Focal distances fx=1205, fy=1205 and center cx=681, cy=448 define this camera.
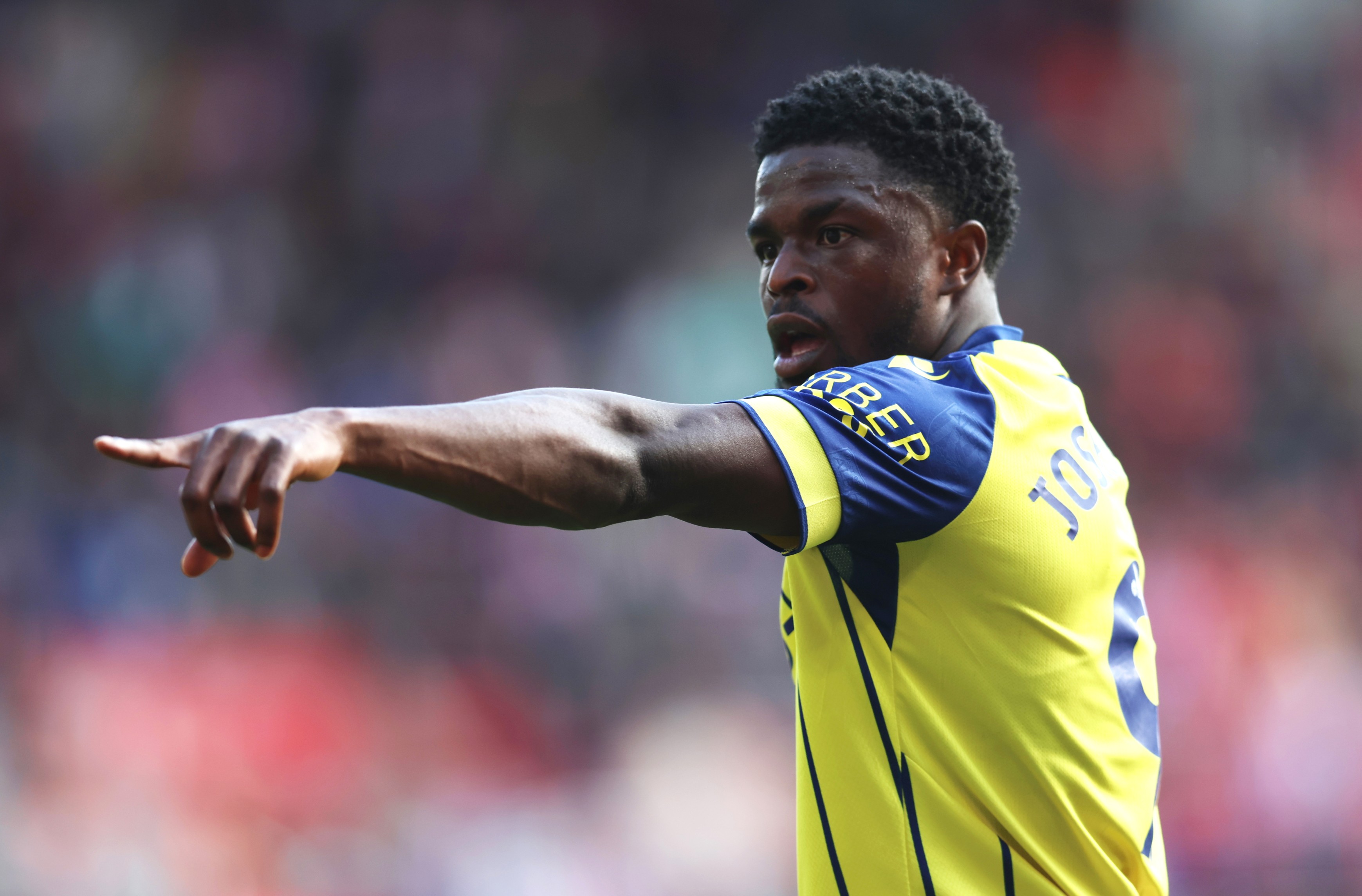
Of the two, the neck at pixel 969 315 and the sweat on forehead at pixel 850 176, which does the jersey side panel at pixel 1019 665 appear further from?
the sweat on forehead at pixel 850 176

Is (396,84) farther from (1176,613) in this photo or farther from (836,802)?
(836,802)

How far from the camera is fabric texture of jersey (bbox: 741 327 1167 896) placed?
2014mm

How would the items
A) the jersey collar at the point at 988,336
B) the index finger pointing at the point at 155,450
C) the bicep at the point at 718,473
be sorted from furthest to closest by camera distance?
the jersey collar at the point at 988,336 → the bicep at the point at 718,473 → the index finger pointing at the point at 155,450

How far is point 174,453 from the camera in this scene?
1456 mm

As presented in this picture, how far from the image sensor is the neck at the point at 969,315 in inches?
104

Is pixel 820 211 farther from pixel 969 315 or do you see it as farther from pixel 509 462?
pixel 509 462

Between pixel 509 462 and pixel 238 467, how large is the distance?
38cm

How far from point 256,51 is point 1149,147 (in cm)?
732

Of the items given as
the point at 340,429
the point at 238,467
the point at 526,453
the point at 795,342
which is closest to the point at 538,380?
the point at 795,342

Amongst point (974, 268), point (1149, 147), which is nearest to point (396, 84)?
point (1149, 147)

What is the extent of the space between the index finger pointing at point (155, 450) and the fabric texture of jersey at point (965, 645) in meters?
0.85

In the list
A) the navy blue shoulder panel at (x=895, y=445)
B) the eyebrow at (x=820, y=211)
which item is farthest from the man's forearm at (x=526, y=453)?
the eyebrow at (x=820, y=211)

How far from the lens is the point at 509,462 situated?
5.56 feet

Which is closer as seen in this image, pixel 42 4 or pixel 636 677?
pixel 636 677
